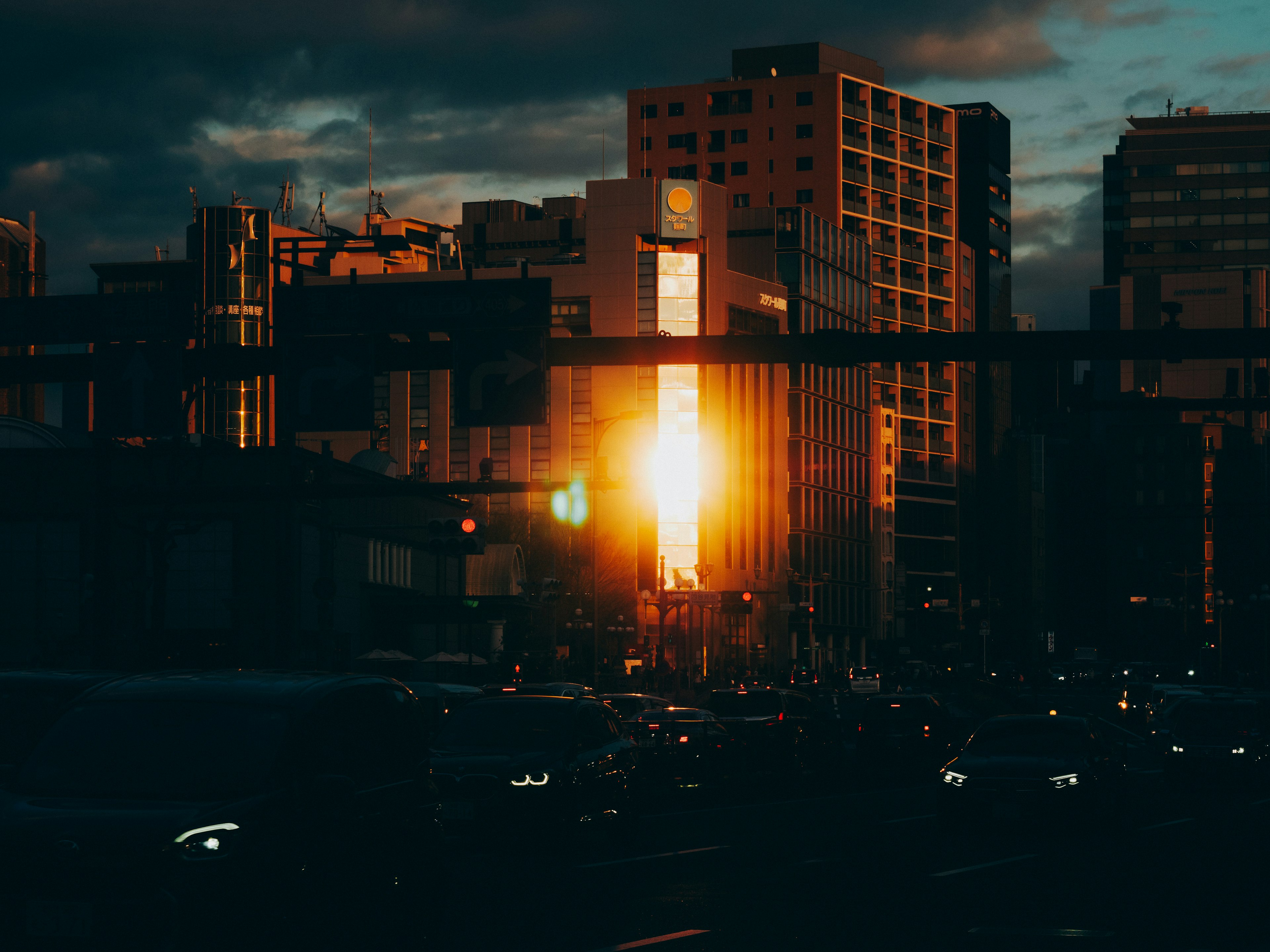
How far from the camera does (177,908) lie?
28.5 feet

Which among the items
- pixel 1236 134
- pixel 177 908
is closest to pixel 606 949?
pixel 177 908

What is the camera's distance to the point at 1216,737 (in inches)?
1161

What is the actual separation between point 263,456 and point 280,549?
14.3 feet

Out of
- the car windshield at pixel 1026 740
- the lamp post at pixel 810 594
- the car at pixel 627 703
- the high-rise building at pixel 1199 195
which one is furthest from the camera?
the high-rise building at pixel 1199 195

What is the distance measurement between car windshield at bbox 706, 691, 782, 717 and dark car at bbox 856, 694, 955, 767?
2.94 m

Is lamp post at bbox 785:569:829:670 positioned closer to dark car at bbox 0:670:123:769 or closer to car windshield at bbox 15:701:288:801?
dark car at bbox 0:670:123:769

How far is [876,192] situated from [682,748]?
144964 mm

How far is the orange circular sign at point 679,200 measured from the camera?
141m

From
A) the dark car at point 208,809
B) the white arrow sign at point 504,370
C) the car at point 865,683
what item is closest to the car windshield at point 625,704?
the white arrow sign at point 504,370

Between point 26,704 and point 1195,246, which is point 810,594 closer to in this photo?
point 1195,246

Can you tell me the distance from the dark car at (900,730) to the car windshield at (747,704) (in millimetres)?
2943

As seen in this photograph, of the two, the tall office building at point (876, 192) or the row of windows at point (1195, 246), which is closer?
the tall office building at point (876, 192)

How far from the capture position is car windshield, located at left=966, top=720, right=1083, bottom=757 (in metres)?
21.7

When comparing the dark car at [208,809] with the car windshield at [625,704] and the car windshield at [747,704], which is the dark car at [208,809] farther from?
the car windshield at [625,704]
